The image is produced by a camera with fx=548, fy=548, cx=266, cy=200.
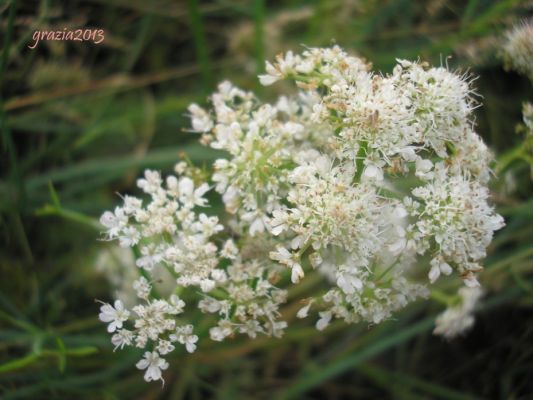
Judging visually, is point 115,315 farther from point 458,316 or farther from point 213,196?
point 213,196

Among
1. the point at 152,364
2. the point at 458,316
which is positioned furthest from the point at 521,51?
the point at 152,364

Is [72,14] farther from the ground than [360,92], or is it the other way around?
[72,14]

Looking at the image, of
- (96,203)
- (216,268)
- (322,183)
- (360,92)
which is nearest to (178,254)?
(216,268)

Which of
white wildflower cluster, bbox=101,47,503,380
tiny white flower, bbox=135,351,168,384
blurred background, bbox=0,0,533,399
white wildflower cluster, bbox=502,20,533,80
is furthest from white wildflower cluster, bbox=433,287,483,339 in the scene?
tiny white flower, bbox=135,351,168,384

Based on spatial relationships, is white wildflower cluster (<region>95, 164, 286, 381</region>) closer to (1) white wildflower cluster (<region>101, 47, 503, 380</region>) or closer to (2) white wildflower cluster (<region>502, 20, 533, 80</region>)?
(1) white wildflower cluster (<region>101, 47, 503, 380</region>)

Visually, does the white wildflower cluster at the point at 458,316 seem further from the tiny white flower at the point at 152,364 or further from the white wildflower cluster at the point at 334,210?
the tiny white flower at the point at 152,364

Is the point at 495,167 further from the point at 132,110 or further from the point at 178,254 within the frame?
the point at 132,110
